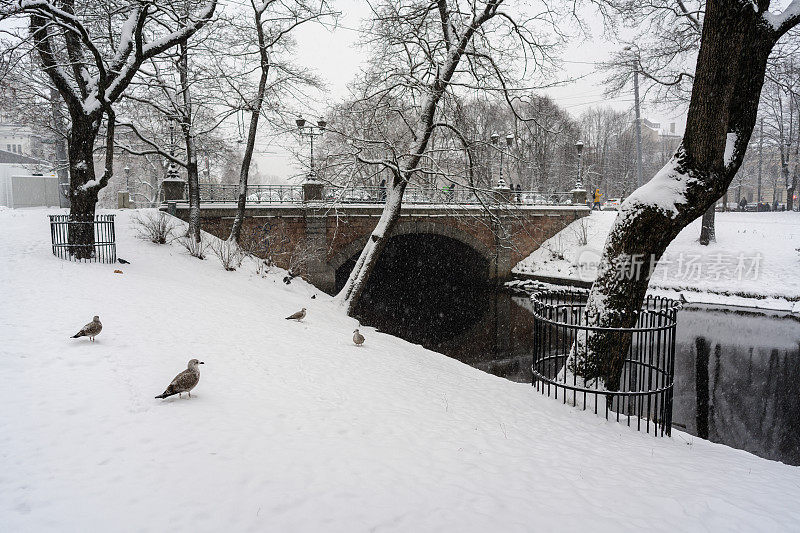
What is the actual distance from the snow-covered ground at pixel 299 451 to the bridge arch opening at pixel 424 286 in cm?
1088

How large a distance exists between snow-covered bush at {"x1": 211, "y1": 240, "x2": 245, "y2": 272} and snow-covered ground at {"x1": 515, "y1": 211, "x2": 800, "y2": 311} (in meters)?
16.2

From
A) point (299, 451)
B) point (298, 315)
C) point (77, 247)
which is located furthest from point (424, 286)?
point (299, 451)

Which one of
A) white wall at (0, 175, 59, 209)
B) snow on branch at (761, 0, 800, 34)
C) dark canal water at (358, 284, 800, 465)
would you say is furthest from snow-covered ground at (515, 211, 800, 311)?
white wall at (0, 175, 59, 209)

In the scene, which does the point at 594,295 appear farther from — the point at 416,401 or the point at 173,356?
the point at 173,356

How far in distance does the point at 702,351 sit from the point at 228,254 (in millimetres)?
15059

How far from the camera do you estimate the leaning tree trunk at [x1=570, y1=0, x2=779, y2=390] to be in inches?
238

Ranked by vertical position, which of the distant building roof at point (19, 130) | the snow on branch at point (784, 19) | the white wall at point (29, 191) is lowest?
the white wall at point (29, 191)

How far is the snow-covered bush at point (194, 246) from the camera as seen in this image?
15.7 m

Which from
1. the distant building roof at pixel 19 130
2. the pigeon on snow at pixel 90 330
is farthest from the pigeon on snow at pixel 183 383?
the distant building roof at pixel 19 130

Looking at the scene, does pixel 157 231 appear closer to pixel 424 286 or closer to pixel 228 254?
pixel 228 254

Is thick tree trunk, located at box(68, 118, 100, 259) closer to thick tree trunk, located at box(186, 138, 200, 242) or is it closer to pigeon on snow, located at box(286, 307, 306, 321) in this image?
thick tree trunk, located at box(186, 138, 200, 242)

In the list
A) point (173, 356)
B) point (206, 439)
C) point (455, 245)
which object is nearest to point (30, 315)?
point (173, 356)

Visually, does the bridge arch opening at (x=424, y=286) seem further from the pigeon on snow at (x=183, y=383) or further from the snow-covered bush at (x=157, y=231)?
the pigeon on snow at (x=183, y=383)

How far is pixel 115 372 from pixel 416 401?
3.62 metres
